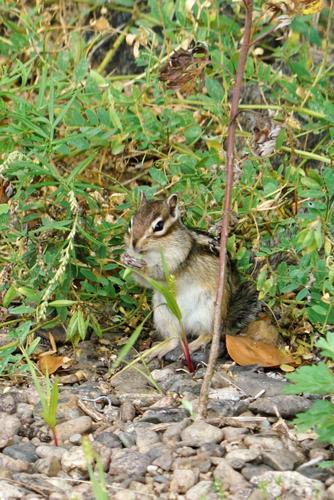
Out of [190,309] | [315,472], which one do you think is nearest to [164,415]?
[315,472]

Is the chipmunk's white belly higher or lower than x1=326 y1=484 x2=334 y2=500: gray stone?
lower

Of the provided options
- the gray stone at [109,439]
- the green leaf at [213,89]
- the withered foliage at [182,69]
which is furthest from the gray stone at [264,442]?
the green leaf at [213,89]

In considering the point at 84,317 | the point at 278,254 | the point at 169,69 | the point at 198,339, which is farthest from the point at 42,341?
the point at 169,69

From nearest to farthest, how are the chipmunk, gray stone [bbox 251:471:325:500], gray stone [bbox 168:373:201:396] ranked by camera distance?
gray stone [bbox 251:471:325:500] < gray stone [bbox 168:373:201:396] < the chipmunk

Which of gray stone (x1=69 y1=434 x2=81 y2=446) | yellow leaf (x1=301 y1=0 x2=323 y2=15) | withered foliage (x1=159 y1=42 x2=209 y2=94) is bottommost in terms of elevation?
gray stone (x1=69 y1=434 x2=81 y2=446)

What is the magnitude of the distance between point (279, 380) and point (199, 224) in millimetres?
967

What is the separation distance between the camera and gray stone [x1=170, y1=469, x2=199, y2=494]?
12.3ft

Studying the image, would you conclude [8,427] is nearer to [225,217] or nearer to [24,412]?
[24,412]

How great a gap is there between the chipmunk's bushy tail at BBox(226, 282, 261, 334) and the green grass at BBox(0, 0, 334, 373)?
11 cm

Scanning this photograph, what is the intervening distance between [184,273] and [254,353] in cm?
53

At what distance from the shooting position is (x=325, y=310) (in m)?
4.75

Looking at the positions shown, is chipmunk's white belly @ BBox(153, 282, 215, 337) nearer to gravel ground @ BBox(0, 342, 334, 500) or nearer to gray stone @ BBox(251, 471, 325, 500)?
gravel ground @ BBox(0, 342, 334, 500)

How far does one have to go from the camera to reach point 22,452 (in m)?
4.09

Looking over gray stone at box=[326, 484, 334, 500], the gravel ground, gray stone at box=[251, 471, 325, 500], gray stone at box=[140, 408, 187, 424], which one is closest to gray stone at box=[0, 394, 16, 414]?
the gravel ground
